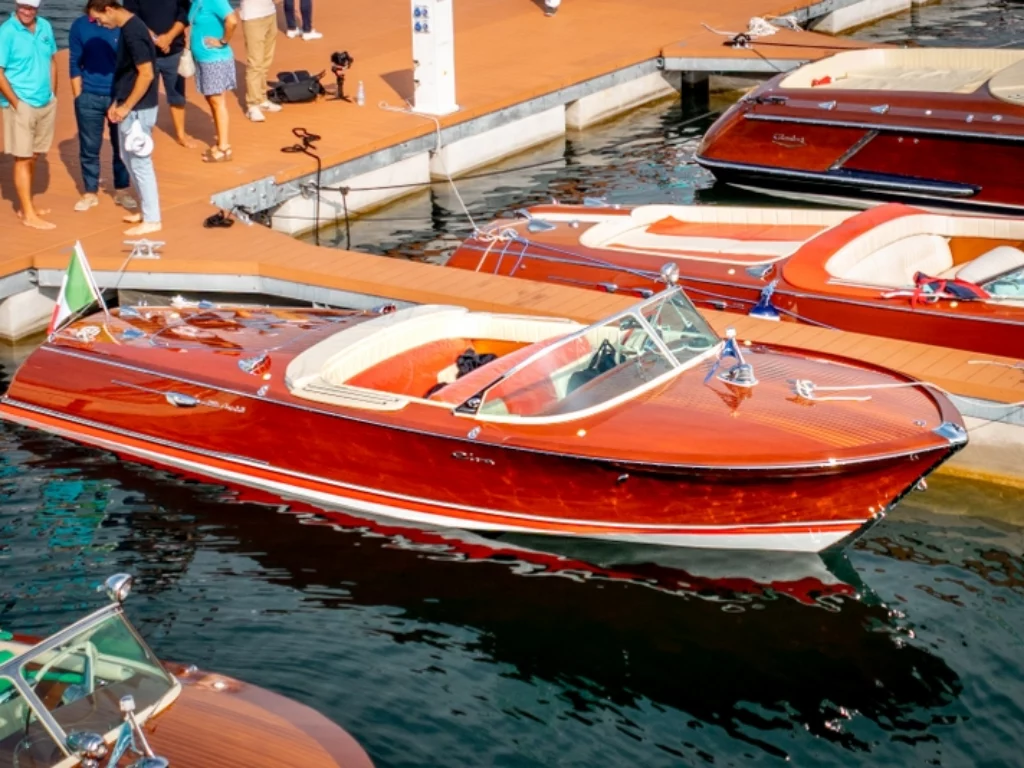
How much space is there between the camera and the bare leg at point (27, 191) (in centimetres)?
1347

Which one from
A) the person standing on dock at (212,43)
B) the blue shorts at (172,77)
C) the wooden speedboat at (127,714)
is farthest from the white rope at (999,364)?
the blue shorts at (172,77)

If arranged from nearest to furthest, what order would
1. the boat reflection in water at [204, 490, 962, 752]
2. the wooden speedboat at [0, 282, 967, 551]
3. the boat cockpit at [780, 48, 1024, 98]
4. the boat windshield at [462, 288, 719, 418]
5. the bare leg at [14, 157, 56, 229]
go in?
1. the boat reflection in water at [204, 490, 962, 752]
2. the wooden speedboat at [0, 282, 967, 551]
3. the boat windshield at [462, 288, 719, 418]
4. the bare leg at [14, 157, 56, 229]
5. the boat cockpit at [780, 48, 1024, 98]

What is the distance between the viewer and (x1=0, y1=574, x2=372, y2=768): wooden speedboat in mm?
6516

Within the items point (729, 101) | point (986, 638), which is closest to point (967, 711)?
point (986, 638)

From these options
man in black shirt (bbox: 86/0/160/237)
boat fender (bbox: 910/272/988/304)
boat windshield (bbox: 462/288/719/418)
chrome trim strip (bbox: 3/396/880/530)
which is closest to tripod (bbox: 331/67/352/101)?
man in black shirt (bbox: 86/0/160/237)

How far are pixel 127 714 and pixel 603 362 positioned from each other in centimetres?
423

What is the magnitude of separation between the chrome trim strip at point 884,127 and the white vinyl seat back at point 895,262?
8.91 feet

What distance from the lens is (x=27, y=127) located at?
13.1 m

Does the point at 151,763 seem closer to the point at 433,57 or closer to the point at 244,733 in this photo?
the point at 244,733

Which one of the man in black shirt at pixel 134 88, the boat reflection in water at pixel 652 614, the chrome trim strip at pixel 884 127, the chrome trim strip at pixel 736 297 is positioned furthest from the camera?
the chrome trim strip at pixel 884 127

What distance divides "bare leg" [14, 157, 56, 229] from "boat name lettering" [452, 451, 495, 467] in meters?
5.83

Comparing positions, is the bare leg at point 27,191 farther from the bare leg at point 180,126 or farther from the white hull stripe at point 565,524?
the white hull stripe at point 565,524

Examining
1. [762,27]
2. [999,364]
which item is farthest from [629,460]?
[762,27]

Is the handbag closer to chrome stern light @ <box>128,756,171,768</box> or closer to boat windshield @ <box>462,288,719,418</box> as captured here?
boat windshield @ <box>462,288,719,418</box>
